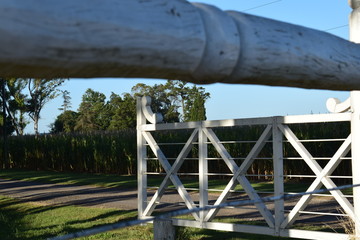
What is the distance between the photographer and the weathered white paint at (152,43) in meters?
1.26

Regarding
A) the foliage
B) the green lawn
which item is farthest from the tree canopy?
the green lawn

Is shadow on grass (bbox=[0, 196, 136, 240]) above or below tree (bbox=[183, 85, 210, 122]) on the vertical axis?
below

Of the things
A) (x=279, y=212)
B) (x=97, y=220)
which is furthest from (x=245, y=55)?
(x=97, y=220)

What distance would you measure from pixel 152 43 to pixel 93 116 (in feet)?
177

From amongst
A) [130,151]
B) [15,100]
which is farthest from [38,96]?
[130,151]

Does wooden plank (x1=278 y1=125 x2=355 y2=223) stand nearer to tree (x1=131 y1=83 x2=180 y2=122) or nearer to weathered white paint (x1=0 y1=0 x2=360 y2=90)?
weathered white paint (x1=0 y1=0 x2=360 y2=90)

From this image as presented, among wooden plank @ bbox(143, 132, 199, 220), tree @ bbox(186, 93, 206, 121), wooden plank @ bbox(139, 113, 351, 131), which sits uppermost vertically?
tree @ bbox(186, 93, 206, 121)

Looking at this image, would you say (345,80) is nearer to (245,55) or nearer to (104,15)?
(245,55)

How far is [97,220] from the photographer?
29.2 feet

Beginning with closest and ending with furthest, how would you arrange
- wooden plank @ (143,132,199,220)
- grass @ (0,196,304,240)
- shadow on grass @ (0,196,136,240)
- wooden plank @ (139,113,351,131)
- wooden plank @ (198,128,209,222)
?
1. wooden plank @ (139,113,351,131)
2. wooden plank @ (198,128,209,222)
3. wooden plank @ (143,132,199,220)
4. grass @ (0,196,304,240)
5. shadow on grass @ (0,196,136,240)

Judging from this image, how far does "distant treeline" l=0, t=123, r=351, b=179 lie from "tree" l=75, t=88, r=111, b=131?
25.9 metres

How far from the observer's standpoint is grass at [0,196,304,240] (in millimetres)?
7297

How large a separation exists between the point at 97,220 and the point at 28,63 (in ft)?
25.8

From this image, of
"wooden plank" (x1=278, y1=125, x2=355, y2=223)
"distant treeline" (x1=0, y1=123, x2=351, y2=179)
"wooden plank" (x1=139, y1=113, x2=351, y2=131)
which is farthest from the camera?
"distant treeline" (x1=0, y1=123, x2=351, y2=179)
